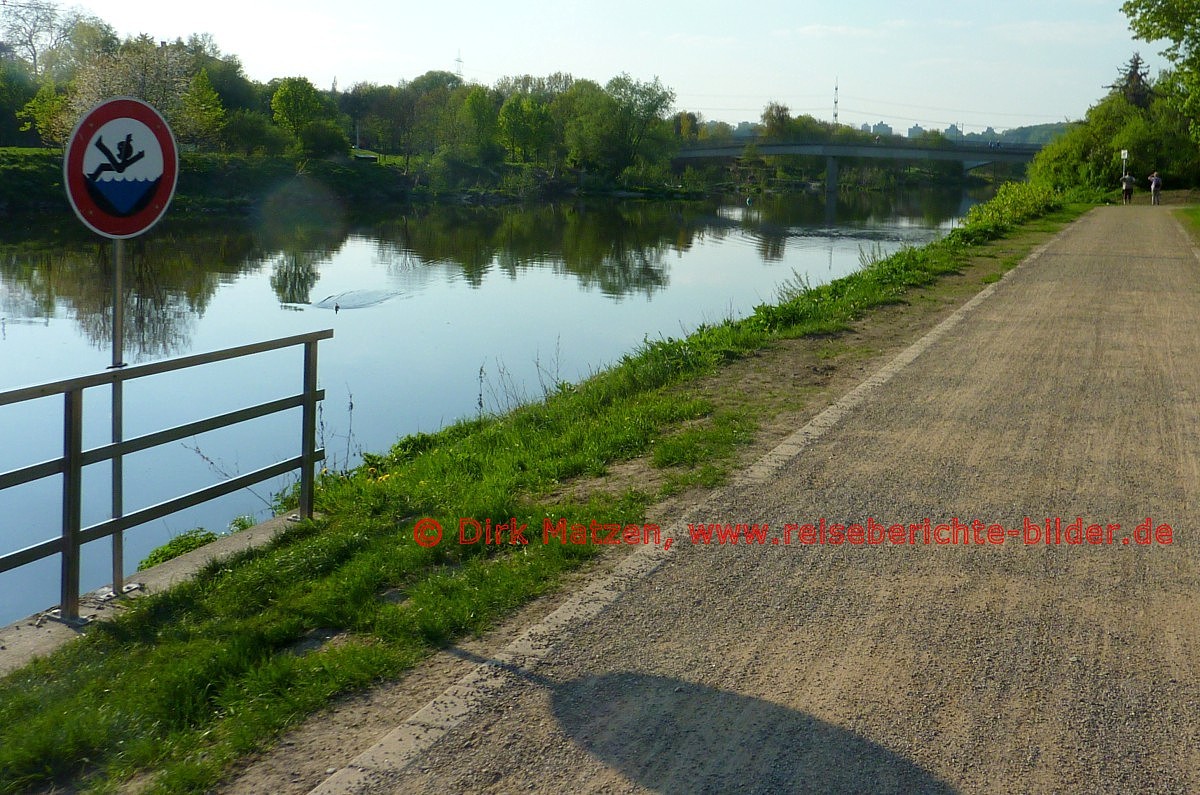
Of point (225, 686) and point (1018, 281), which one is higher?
point (1018, 281)

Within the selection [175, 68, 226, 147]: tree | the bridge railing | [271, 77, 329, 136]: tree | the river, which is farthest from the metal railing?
the bridge railing

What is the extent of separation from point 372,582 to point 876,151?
93.1 meters

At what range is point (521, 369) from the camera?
51.1ft

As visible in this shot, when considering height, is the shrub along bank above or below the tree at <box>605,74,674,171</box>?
below

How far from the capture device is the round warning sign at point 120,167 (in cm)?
476

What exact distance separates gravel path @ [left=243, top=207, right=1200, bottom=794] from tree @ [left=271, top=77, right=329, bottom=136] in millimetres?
69611

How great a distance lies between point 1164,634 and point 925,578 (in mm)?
978

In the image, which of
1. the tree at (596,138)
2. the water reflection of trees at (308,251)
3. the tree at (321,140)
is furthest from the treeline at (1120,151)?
the tree at (321,140)

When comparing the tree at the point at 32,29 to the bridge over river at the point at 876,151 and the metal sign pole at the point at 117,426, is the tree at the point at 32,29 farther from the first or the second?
the metal sign pole at the point at 117,426

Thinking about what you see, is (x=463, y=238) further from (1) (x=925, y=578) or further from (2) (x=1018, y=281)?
(1) (x=925, y=578)

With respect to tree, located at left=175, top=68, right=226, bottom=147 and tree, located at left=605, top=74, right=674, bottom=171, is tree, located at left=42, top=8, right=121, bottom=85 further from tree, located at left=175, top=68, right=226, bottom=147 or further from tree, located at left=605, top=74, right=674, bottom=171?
tree, located at left=605, top=74, right=674, bottom=171

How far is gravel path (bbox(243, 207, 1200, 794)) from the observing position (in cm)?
330

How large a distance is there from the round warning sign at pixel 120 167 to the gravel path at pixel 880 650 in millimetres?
2669

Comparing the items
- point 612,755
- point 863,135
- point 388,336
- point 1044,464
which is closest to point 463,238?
point 388,336
